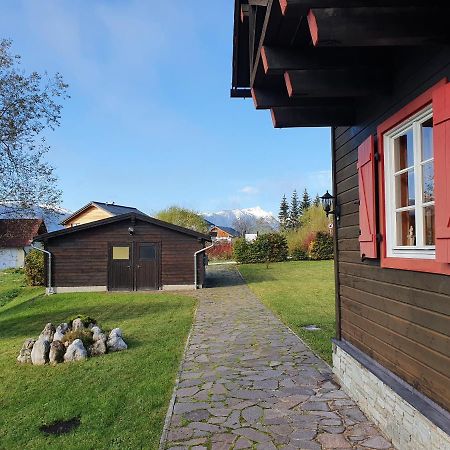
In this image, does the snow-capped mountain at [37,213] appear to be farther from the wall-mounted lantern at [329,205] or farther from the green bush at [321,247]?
the green bush at [321,247]

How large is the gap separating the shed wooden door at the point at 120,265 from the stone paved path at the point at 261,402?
409 inches

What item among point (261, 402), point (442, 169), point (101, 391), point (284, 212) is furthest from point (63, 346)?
point (284, 212)

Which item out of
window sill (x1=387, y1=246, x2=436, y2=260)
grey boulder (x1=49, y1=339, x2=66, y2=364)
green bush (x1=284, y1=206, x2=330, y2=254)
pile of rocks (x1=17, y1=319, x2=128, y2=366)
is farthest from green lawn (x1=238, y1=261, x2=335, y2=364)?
green bush (x1=284, y1=206, x2=330, y2=254)

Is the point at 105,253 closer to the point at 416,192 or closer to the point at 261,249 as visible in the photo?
the point at 416,192

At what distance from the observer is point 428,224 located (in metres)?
3.11

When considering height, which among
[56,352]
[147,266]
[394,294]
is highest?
[394,294]

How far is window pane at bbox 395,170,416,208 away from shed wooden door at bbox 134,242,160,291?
1512cm

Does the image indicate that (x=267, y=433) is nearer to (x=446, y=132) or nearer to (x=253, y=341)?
(x=446, y=132)

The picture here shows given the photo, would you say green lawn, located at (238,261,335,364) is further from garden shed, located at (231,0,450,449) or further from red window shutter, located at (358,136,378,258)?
red window shutter, located at (358,136,378,258)

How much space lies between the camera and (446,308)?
279cm

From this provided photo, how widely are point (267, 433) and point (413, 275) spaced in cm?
198

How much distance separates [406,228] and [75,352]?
567cm

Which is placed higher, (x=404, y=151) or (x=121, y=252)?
(x=404, y=151)

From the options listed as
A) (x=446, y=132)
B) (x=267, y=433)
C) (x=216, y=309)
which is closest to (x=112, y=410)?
(x=267, y=433)
